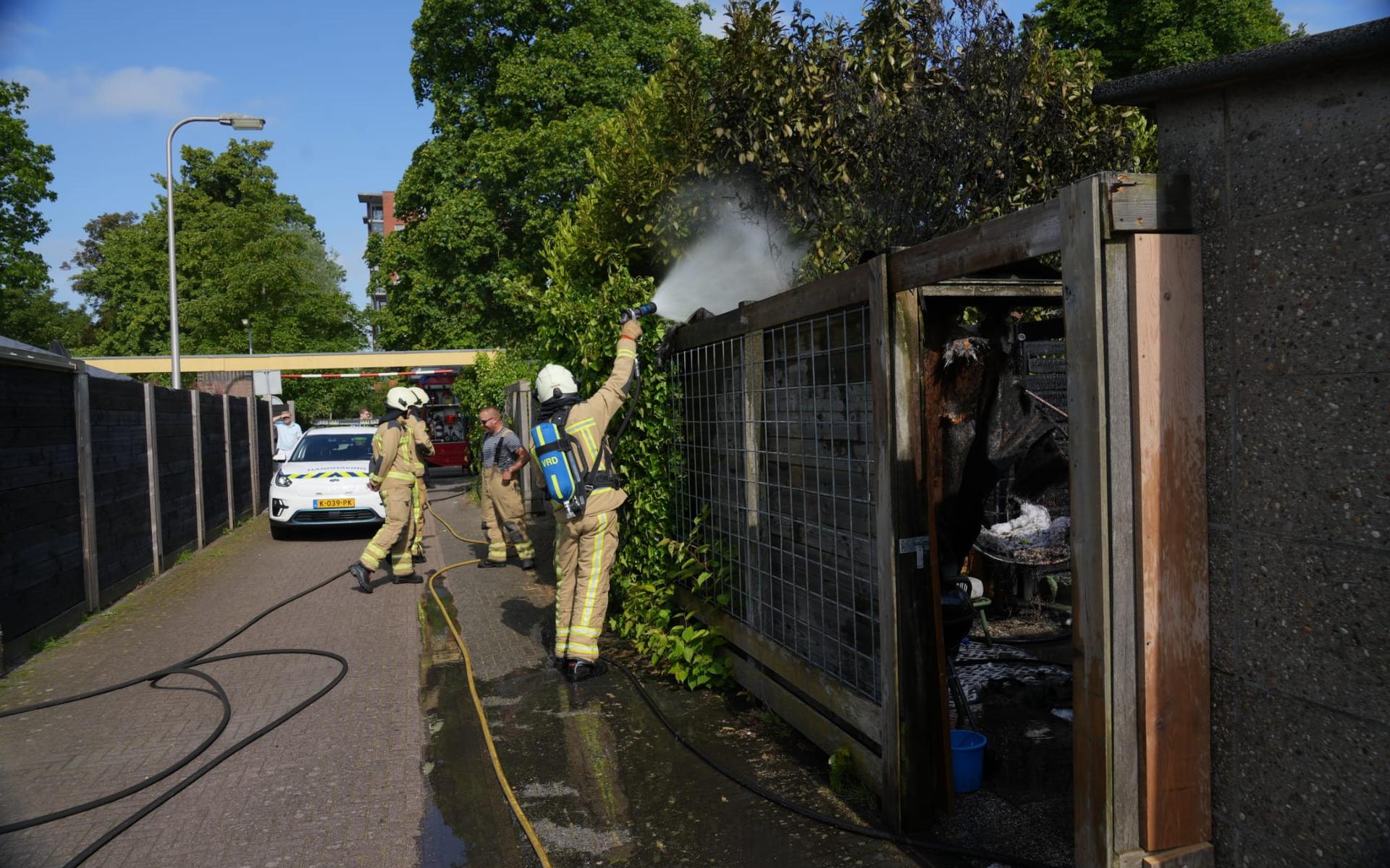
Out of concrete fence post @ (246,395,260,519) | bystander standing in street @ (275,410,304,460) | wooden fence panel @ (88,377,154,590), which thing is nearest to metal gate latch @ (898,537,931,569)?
wooden fence panel @ (88,377,154,590)

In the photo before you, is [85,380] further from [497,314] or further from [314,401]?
[314,401]

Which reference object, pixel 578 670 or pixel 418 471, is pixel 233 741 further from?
pixel 418 471

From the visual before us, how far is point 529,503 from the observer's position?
1617cm

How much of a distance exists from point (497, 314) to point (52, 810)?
70.9ft

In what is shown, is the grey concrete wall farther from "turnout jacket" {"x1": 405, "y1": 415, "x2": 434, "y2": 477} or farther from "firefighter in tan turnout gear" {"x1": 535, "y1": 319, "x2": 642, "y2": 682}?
"turnout jacket" {"x1": 405, "y1": 415, "x2": 434, "y2": 477}

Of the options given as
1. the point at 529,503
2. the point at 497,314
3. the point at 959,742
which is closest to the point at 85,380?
the point at 529,503

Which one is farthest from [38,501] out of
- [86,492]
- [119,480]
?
[119,480]

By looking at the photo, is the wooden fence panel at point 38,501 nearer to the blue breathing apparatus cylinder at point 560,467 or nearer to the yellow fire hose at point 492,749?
the yellow fire hose at point 492,749

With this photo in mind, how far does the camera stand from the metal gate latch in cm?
392

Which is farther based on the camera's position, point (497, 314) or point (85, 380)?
point (497, 314)

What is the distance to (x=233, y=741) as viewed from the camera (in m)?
5.49

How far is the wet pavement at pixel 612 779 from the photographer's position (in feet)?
13.0

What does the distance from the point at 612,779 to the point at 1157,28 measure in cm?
2294

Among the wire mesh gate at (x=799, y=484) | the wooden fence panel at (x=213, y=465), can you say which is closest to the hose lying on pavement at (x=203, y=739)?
the wire mesh gate at (x=799, y=484)
